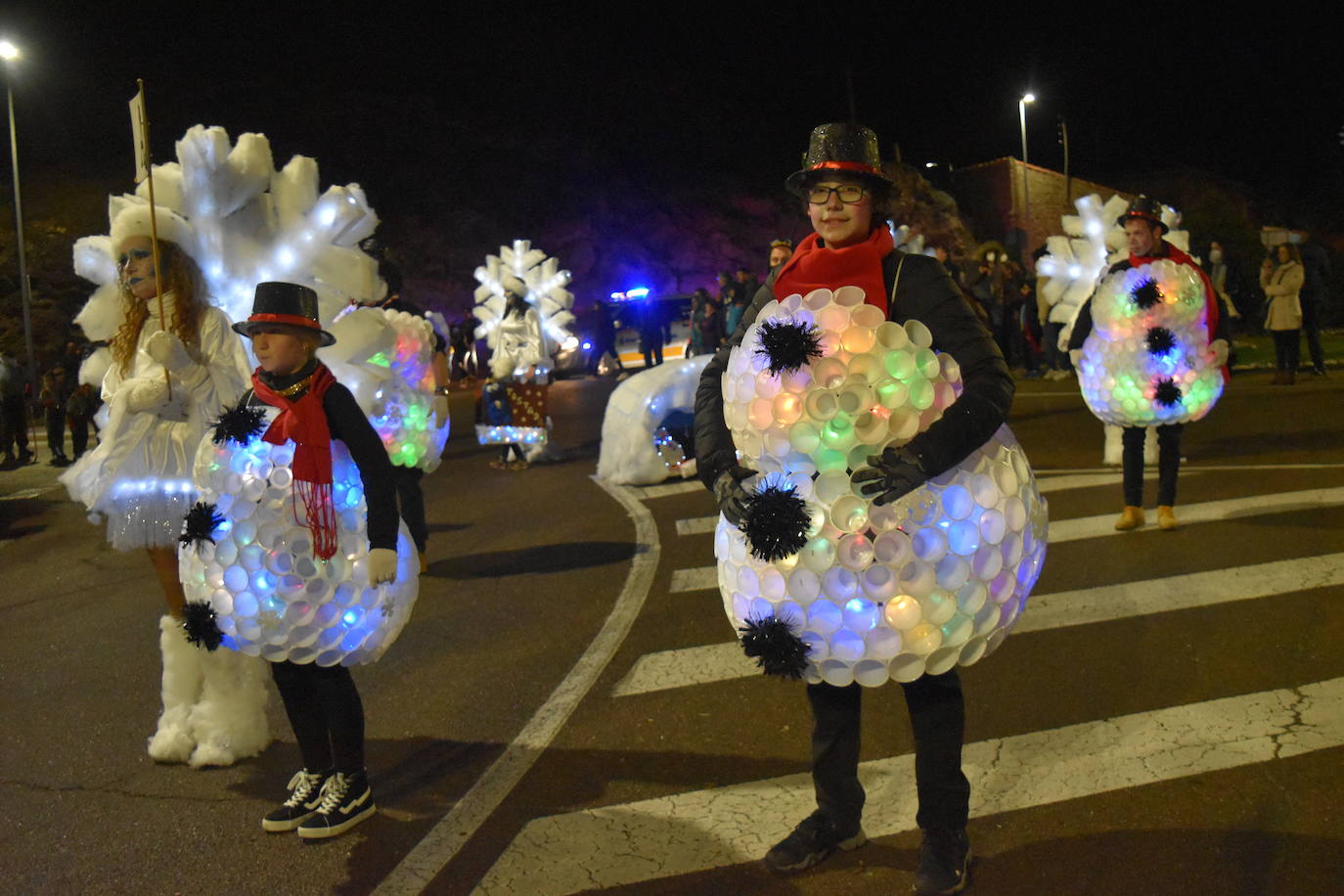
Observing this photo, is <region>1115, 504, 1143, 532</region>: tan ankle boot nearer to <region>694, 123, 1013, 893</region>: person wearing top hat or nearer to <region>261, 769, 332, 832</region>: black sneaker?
<region>694, 123, 1013, 893</region>: person wearing top hat

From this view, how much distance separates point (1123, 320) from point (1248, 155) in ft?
132

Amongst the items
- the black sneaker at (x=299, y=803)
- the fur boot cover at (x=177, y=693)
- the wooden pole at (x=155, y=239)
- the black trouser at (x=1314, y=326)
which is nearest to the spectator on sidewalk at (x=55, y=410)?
the fur boot cover at (x=177, y=693)

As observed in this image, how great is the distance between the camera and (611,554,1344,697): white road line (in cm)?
540

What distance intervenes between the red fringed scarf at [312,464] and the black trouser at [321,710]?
51 centimetres

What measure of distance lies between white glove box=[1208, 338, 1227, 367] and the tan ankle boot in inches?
40.8

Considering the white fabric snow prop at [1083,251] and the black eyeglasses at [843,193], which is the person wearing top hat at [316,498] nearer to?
the black eyeglasses at [843,193]

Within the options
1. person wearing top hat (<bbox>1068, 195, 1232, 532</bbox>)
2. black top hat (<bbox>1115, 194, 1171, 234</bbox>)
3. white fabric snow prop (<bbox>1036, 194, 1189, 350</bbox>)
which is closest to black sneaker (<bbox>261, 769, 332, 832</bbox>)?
person wearing top hat (<bbox>1068, 195, 1232, 532</bbox>)

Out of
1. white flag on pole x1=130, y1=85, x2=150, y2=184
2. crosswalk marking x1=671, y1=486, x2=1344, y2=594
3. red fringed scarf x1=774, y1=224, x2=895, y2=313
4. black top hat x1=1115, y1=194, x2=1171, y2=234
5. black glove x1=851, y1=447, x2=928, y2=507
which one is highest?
white flag on pole x1=130, y1=85, x2=150, y2=184

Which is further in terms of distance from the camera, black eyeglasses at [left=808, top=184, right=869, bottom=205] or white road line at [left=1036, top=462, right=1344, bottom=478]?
white road line at [left=1036, top=462, right=1344, bottom=478]

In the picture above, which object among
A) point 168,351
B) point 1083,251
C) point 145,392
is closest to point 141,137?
point 168,351

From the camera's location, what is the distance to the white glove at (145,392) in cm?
441

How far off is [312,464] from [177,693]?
1624mm

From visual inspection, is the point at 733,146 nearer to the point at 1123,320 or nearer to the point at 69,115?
the point at 69,115

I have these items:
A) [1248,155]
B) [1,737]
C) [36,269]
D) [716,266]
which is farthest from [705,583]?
[1248,155]
